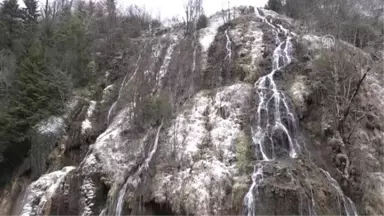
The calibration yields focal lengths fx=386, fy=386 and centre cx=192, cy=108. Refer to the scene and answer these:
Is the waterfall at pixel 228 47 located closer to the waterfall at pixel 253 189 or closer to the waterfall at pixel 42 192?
the waterfall at pixel 253 189

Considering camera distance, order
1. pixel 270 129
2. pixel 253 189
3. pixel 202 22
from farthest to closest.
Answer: pixel 202 22, pixel 270 129, pixel 253 189

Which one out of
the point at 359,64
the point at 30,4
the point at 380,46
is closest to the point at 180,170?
the point at 359,64

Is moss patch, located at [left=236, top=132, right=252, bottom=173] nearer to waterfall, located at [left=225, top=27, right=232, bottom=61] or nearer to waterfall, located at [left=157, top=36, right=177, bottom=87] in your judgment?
waterfall, located at [left=225, top=27, right=232, bottom=61]

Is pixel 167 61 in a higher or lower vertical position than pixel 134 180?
higher

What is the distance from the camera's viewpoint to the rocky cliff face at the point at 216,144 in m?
14.3

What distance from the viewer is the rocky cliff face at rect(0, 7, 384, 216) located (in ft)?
46.8

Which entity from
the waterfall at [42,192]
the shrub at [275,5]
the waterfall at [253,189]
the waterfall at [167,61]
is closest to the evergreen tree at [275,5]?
the shrub at [275,5]

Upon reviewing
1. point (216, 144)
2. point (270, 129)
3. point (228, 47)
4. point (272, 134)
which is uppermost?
point (228, 47)

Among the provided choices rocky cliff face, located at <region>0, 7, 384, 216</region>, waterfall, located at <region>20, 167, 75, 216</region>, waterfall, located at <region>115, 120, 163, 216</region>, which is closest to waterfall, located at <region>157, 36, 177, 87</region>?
rocky cliff face, located at <region>0, 7, 384, 216</region>

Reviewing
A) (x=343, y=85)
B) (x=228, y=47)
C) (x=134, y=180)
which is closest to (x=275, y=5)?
(x=228, y=47)

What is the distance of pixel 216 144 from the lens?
55.8ft

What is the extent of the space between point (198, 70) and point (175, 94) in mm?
2638

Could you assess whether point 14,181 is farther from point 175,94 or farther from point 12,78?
point 175,94

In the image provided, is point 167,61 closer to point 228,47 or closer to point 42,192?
point 228,47
